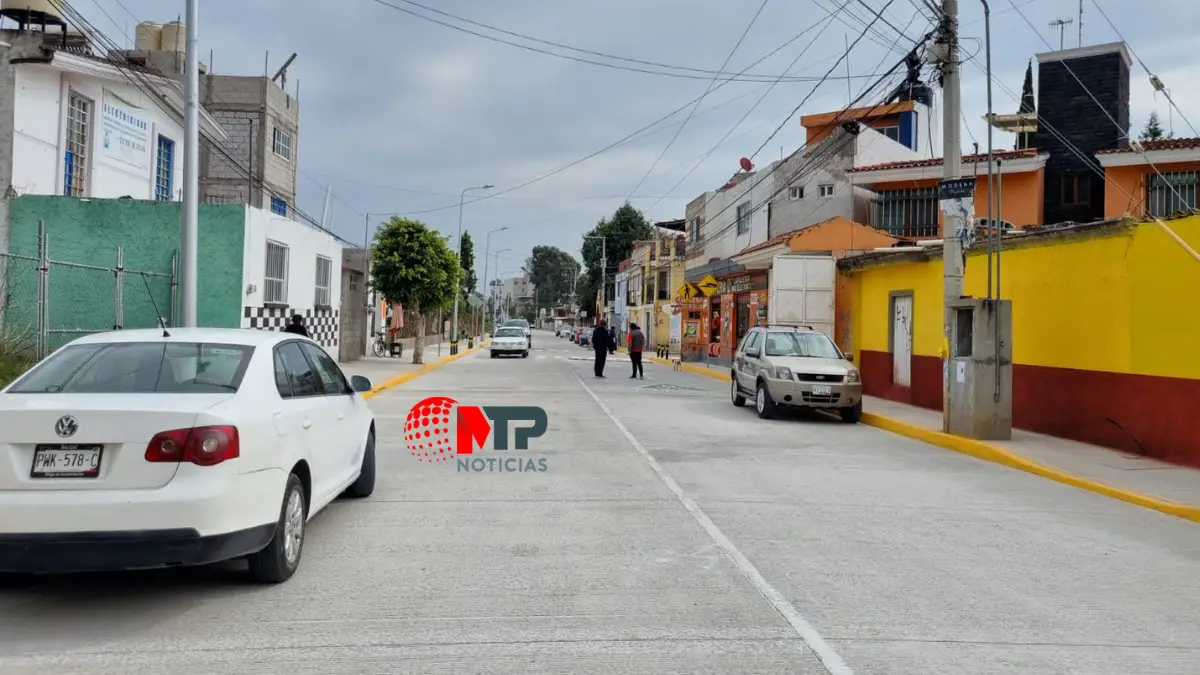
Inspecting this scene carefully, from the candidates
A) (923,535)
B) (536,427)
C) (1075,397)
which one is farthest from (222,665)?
(1075,397)

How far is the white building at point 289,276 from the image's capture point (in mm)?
19078

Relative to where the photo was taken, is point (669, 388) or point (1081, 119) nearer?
point (669, 388)

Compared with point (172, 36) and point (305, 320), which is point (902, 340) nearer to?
point (305, 320)

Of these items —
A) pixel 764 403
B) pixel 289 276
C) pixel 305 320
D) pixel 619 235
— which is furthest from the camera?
pixel 619 235

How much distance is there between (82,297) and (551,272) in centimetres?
12534

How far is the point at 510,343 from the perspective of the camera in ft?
131

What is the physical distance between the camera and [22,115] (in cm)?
1725

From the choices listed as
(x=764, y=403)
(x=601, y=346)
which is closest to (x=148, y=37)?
(x=601, y=346)

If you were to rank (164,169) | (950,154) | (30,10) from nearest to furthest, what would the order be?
1. (950,154)
2. (30,10)
3. (164,169)

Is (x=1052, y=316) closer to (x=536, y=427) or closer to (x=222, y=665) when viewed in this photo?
(x=536, y=427)

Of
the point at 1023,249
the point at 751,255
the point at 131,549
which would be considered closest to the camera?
the point at 131,549

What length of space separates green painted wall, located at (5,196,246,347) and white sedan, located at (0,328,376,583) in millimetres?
12976

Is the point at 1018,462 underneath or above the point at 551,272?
underneath

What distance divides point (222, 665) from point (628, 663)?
195 centimetres
